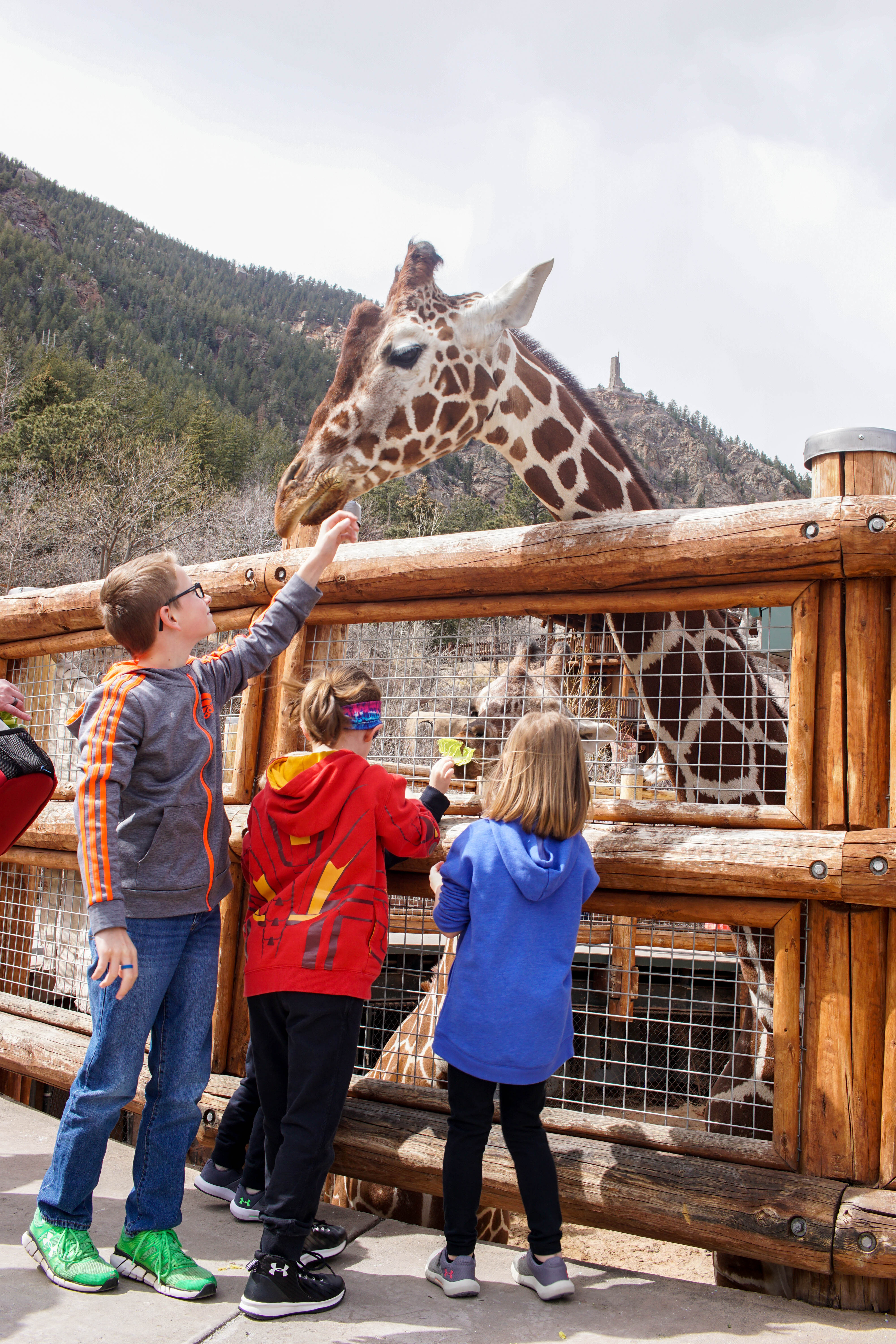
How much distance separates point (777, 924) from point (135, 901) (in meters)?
1.73

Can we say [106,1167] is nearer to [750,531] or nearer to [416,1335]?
[416,1335]

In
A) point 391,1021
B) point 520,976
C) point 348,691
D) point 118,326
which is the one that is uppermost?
point 118,326

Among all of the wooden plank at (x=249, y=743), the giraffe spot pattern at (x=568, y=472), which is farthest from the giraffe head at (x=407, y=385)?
the wooden plank at (x=249, y=743)

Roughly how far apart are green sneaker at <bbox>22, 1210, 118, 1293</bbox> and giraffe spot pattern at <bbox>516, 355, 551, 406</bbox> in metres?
3.63

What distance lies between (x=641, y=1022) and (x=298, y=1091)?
298 centimetres

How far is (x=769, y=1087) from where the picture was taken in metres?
3.19

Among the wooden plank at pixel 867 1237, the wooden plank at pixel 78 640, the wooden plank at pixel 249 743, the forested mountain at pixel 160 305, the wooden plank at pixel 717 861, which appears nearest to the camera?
the wooden plank at pixel 867 1237

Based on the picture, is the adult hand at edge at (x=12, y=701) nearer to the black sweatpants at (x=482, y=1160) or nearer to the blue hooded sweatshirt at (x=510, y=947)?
the blue hooded sweatshirt at (x=510, y=947)

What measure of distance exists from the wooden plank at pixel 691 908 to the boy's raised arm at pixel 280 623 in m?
1.22

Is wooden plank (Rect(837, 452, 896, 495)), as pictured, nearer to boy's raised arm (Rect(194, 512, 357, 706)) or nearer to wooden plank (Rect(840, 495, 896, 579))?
wooden plank (Rect(840, 495, 896, 579))

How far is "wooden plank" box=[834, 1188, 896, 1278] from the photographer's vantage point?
2.23m

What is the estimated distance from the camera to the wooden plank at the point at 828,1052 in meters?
2.41

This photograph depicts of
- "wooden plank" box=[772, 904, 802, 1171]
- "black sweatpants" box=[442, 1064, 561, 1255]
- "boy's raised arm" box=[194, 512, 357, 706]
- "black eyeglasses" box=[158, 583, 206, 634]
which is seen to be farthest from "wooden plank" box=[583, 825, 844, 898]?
"black eyeglasses" box=[158, 583, 206, 634]

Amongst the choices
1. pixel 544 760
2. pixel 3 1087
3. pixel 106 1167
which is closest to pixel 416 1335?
pixel 544 760
